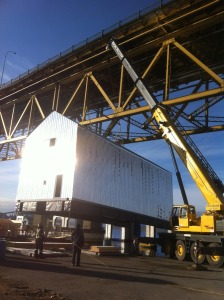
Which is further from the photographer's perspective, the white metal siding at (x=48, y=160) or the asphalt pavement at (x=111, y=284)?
the white metal siding at (x=48, y=160)

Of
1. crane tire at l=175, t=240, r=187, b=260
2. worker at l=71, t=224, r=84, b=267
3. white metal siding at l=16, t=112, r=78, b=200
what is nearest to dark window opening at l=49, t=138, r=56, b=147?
white metal siding at l=16, t=112, r=78, b=200

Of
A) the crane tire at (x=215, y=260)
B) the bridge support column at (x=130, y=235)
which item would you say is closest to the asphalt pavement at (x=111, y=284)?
the crane tire at (x=215, y=260)

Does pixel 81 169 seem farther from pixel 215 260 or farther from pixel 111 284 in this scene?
pixel 111 284

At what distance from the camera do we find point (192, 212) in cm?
1827

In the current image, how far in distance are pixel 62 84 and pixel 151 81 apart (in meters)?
7.71

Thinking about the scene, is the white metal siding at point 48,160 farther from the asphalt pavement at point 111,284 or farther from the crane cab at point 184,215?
the asphalt pavement at point 111,284

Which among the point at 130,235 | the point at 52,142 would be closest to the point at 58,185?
the point at 52,142

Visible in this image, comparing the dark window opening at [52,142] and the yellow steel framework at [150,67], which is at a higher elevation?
the yellow steel framework at [150,67]

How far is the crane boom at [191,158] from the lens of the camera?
49.5 ft

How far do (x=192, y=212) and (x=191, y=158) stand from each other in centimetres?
426

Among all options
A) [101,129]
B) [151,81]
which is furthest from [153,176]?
[151,81]

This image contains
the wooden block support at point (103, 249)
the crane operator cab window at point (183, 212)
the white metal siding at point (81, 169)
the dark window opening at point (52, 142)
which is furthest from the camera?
the dark window opening at point (52, 142)

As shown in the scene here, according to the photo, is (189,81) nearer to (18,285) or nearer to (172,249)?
(172,249)

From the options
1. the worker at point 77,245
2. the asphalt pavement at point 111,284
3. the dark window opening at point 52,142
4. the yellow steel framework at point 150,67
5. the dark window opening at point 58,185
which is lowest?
the asphalt pavement at point 111,284
